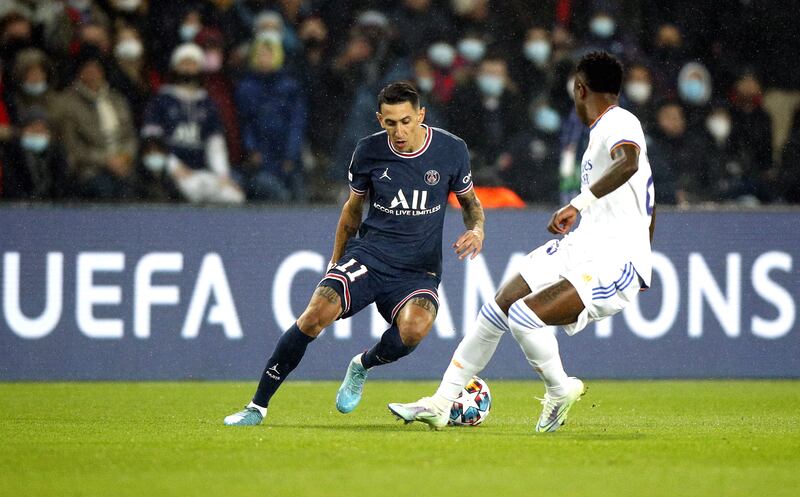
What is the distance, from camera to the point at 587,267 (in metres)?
6.74

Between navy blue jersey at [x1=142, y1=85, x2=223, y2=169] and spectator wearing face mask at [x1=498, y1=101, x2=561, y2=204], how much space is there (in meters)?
2.47

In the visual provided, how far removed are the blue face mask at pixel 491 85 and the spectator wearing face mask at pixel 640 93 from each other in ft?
3.57

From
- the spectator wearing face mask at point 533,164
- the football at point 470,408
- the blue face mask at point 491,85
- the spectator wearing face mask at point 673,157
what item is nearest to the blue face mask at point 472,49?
the blue face mask at point 491,85

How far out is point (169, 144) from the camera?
11453mm

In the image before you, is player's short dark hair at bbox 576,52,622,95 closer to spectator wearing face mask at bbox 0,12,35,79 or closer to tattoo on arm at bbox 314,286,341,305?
tattoo on arm at bbox 314,286,341,305

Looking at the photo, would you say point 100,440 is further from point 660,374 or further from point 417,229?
point 660,374

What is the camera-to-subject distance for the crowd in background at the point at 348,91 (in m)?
11.4

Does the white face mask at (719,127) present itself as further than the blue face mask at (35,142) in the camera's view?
Yes

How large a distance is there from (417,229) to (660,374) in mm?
4311

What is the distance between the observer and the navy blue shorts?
7500mm

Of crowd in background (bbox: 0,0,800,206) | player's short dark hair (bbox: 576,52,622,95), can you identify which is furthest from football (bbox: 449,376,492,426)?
crowd in background (bbox: 0,0,800,206)

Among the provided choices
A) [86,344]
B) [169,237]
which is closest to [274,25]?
[169,237]

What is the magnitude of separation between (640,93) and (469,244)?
5621mm

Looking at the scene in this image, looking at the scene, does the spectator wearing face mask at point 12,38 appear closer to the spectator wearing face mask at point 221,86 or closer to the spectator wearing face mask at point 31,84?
the spectator wearing face mask at point 31,84
